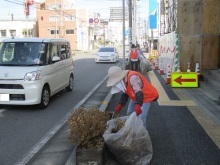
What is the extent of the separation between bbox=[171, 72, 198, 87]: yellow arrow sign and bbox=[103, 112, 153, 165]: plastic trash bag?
22.7ft

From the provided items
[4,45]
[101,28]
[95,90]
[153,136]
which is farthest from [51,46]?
[101,28]

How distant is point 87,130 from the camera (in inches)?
157

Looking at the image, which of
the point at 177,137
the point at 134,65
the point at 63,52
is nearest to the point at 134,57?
the point at 134,65

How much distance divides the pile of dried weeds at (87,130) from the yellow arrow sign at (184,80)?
707cm

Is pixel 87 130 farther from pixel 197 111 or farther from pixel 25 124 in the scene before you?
pixel 197 111

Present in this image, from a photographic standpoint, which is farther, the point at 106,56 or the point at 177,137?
the point at 106,56

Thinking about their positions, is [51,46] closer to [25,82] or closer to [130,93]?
[25,82]

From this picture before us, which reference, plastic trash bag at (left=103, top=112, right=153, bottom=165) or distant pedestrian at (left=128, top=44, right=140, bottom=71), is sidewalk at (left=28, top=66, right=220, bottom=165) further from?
distant pedestrian at (left=128, top=44, right=140, bottom=71)

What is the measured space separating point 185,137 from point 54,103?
4.31 meters

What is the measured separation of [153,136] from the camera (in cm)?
539

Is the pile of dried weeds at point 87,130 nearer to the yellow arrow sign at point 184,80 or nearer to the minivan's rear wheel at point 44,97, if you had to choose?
the minivan's rear wheel at point 44,97

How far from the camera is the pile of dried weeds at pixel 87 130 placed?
3928 mm

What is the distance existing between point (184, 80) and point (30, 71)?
585cm

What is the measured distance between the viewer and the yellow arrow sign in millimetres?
10711
